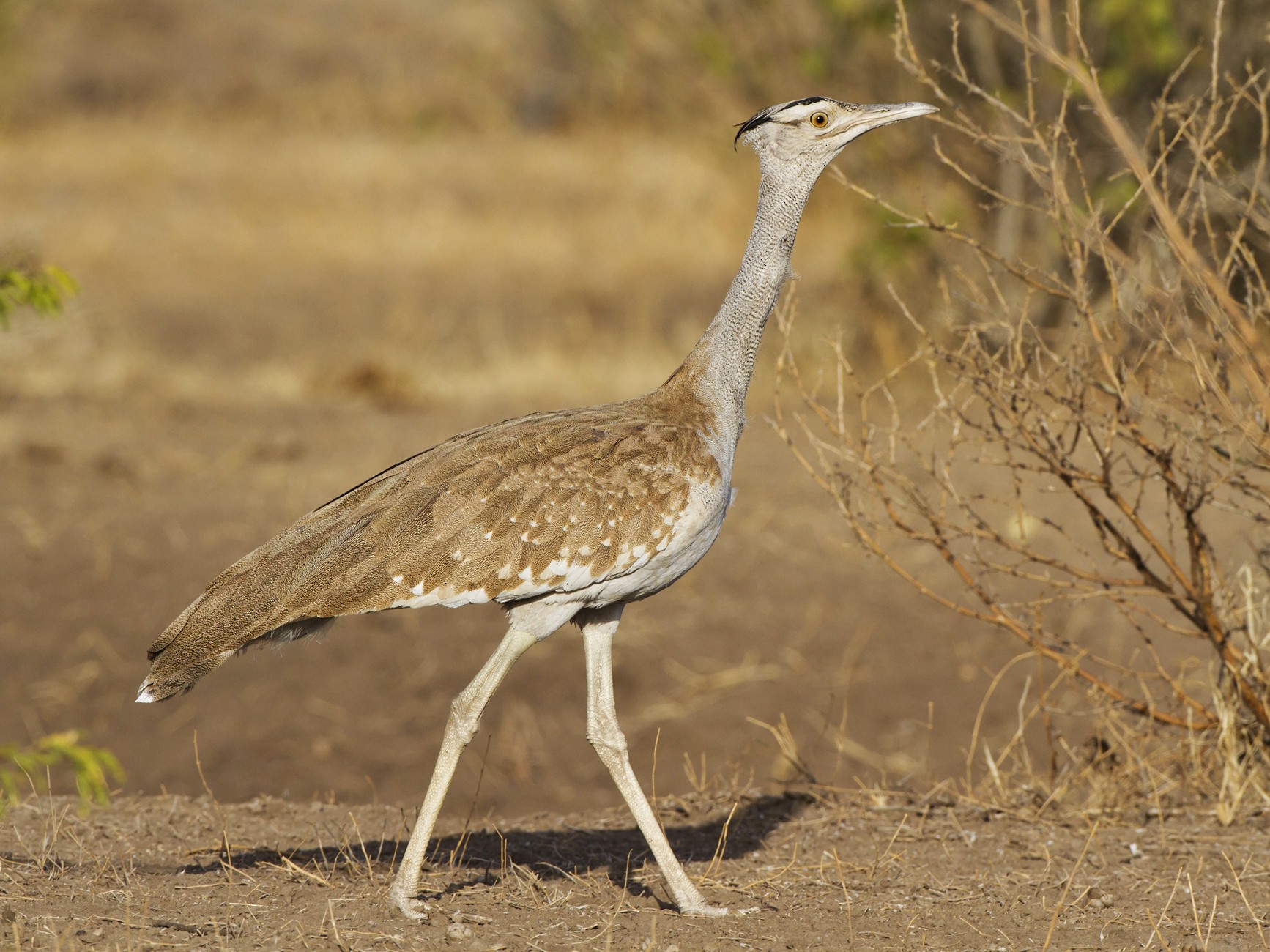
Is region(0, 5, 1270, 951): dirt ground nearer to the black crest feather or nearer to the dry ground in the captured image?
the dry ground

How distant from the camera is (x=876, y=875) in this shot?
3.76m

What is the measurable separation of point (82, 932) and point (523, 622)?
1.11 meters

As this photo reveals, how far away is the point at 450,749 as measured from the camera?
3.35 m

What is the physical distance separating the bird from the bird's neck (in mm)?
108

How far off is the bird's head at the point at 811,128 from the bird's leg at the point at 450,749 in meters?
1.36

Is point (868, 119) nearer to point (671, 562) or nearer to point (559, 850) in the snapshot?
point (671, 562)

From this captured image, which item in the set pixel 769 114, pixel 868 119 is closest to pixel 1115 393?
pixel 868 119

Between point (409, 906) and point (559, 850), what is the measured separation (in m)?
0.99

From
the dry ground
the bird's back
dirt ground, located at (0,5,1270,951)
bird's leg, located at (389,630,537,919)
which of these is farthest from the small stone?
the dry ground

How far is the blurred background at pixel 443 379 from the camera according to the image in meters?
6.32

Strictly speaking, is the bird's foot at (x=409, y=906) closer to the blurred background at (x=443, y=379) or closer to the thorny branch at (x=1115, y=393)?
the blurred background at (x=443, y=379)

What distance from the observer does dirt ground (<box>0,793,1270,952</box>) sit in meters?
3.10

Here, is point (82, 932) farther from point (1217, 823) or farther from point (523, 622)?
point (1217, 823)

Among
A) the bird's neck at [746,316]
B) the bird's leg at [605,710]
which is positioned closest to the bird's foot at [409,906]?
the bird's leg at [605,710]
